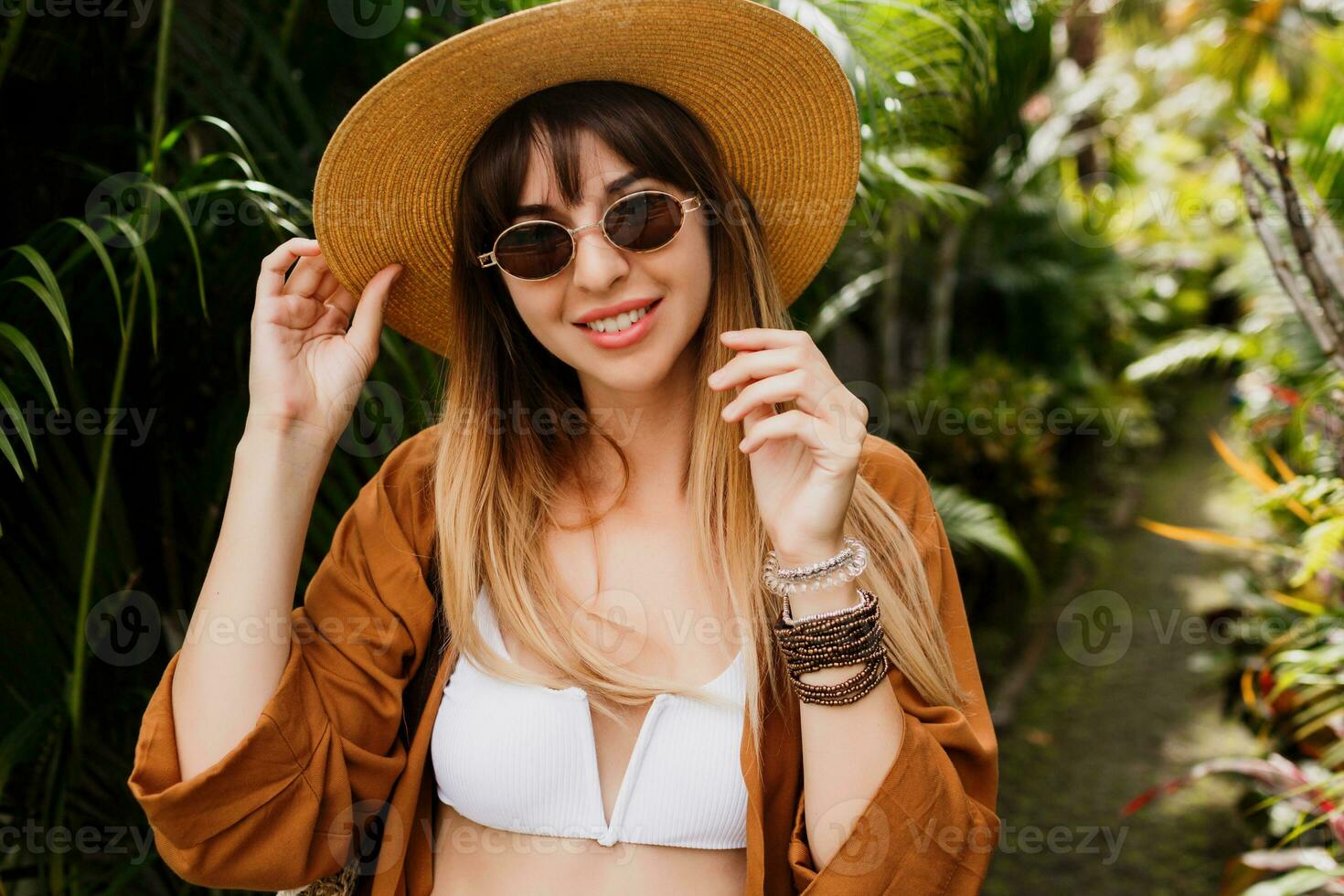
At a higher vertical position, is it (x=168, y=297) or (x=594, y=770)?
(x=168, y=297)

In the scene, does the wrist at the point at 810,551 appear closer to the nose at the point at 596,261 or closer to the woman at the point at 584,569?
the woman at the point at 584,569

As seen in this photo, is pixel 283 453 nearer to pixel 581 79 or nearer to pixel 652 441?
pixel 652 441

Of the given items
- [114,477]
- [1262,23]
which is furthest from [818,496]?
[1262,23]

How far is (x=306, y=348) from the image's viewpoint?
5.73 feet

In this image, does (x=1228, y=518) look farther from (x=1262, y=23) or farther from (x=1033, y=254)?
(x=1262, y=23)

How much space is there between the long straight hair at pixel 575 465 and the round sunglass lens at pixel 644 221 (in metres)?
0.07

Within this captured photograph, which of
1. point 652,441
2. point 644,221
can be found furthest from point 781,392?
point 652,441

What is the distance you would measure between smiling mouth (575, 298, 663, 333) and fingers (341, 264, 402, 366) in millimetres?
372

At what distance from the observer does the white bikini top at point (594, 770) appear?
1.62m

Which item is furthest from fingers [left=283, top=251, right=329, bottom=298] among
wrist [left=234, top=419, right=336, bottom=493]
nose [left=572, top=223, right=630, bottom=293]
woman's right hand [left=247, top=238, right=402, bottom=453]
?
nose [left=572, top=223, right=630, bottom=293]

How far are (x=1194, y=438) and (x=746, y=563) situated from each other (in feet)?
27.0

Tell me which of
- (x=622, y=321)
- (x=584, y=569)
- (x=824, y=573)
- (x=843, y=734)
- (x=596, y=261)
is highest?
(x=596, y=261)

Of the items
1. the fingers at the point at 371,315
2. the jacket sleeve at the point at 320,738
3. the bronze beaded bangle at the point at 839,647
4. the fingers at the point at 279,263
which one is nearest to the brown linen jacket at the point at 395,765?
the jacket sleeve at the point at 320,738

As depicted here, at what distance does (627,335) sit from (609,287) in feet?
0.25
